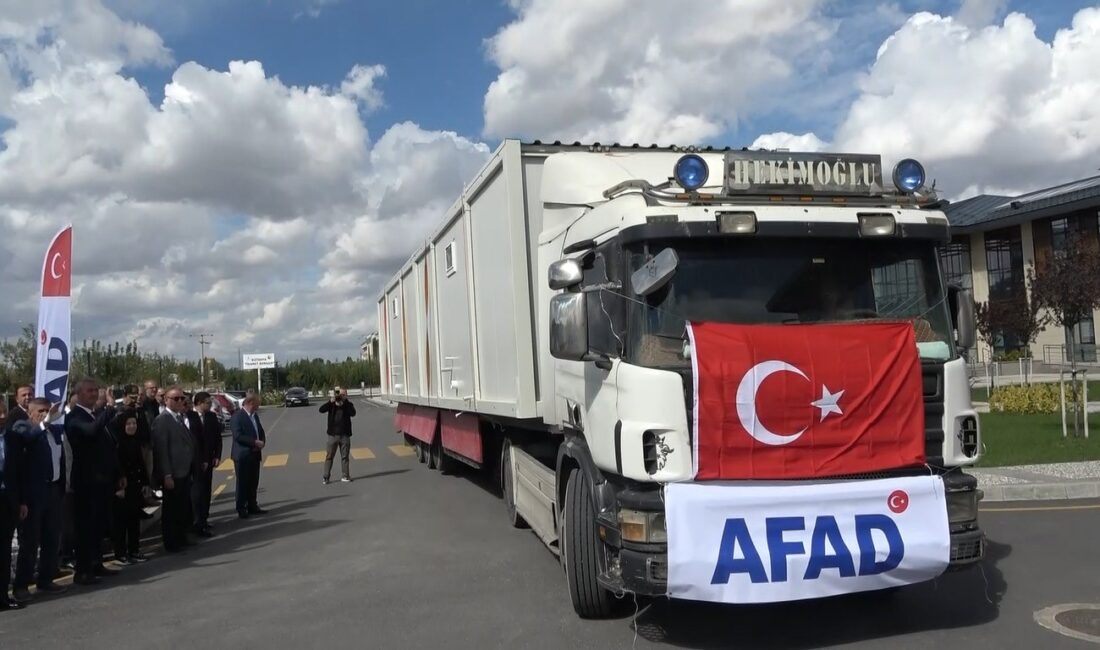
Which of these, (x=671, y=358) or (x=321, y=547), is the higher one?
(x=671, y=358)

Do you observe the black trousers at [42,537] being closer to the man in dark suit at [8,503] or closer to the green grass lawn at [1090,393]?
the man in dark suit at [8,503]

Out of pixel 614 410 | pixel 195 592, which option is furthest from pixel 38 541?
pixel 614 410

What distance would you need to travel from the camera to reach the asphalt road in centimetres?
579

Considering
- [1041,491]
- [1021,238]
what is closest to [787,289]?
[1041,491]

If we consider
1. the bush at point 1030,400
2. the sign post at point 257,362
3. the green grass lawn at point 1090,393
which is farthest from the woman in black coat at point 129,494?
the sign post at point 257,362

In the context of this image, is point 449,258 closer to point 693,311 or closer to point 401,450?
point 693,311

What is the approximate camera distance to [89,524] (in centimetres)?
861

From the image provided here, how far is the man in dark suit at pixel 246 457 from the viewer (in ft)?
40.4

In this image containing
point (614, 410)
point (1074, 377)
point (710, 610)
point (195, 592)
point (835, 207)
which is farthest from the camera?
point (1074, 377)

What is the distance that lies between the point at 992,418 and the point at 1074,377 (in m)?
5.63

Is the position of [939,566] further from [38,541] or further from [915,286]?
[38,541]

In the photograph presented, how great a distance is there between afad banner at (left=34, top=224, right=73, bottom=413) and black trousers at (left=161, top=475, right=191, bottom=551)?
5.13 ft

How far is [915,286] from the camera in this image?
5781mm

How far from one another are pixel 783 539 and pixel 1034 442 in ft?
40.2
